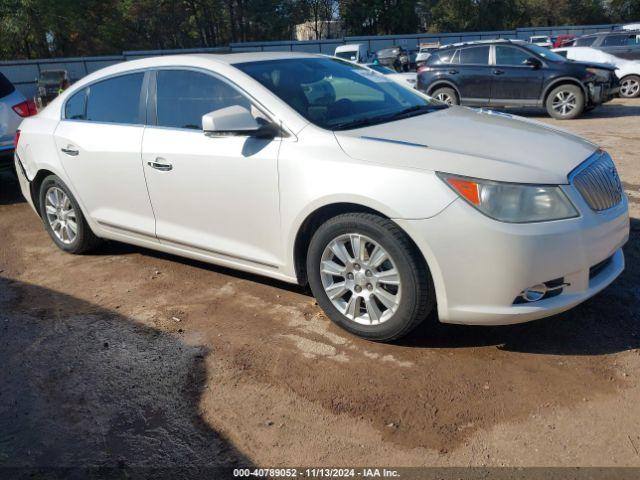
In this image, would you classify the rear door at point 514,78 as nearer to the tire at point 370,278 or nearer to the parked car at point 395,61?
the tire at point 370,278

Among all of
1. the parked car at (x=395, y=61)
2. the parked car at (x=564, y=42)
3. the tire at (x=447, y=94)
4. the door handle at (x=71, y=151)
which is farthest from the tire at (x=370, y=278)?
the parked car at (x=395, y=61)

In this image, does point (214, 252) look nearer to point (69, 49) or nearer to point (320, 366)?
point (320, 366)

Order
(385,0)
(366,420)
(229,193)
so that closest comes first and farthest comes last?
1. (366,420)
2. (229,193)
3. (385,0)

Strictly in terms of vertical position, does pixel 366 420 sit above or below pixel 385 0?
below

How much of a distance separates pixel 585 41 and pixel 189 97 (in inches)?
649

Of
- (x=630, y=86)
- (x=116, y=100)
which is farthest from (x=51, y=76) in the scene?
(x=116, y=100)

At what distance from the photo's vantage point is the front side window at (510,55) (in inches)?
500

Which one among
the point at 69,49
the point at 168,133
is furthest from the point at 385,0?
the point at 168,133

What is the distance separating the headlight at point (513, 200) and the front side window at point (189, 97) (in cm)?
163

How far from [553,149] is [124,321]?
114 inches

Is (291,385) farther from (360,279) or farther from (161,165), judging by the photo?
(161,165)

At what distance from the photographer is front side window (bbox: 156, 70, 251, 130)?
3883mm

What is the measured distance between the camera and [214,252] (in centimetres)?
404

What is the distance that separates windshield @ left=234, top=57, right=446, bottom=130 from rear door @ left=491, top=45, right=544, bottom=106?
9109 millimetres
